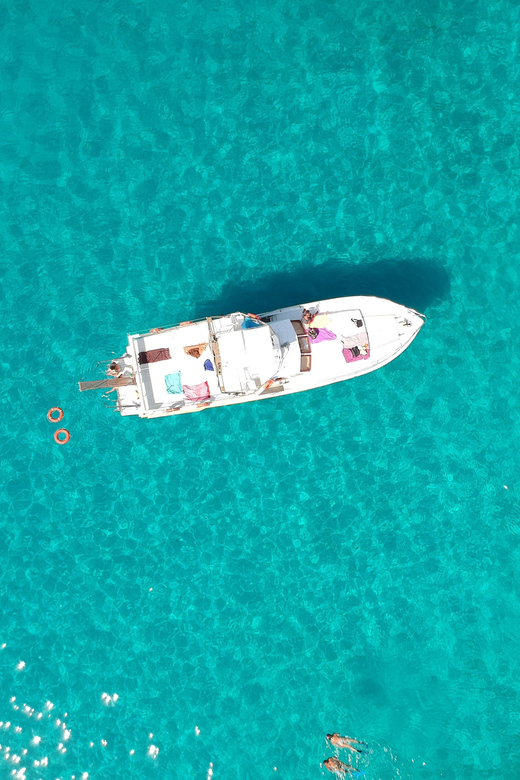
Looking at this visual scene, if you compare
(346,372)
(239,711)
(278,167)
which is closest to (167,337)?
(346,372)

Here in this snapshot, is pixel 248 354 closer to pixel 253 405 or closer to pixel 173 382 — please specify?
pixel 173 382

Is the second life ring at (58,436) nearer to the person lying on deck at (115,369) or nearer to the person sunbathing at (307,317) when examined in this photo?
the person lying on deck at (115,369)

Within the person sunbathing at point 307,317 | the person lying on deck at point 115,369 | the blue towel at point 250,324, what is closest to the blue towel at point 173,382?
the person lying on deck at point 115,369

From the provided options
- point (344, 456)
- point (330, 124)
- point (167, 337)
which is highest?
point (330, 124)

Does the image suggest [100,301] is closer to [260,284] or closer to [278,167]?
[260,284]

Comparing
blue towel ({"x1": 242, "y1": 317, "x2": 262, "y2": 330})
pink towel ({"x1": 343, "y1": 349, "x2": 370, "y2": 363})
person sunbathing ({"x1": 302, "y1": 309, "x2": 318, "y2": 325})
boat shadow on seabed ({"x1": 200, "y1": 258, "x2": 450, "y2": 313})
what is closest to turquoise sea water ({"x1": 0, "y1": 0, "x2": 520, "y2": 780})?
boat shadow on seabed ({"x1": 200, "y1": 258, "x2": 450, "y2": 313})

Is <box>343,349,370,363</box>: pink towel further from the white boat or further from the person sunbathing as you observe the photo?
the person sunbathing
